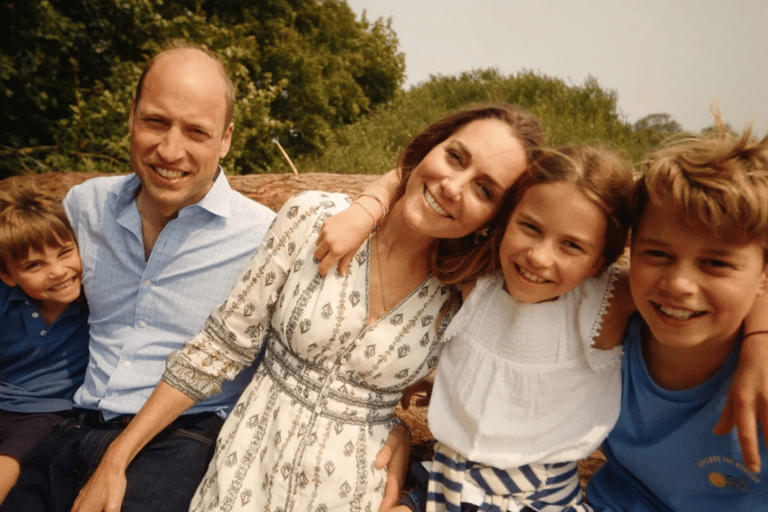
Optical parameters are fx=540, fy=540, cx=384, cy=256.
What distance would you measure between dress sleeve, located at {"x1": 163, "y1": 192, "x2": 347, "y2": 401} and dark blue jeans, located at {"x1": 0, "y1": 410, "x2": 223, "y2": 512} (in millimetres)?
307

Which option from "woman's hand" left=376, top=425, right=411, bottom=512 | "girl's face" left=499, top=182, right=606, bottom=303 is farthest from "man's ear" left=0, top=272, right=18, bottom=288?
"girl's face" left=499, top=182, right=606, bottom=303

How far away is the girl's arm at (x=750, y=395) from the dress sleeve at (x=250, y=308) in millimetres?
1260

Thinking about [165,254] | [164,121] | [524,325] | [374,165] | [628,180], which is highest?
[628,180]

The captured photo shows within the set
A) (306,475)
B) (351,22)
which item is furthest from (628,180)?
(351,22)

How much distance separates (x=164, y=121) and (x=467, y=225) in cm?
129

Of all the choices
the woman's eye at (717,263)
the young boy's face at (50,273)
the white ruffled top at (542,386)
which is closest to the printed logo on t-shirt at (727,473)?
the white ruffled top at (542,386)

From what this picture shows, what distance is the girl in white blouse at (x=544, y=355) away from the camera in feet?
5.27

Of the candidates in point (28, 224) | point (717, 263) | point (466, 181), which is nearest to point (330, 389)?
point (466, 181)

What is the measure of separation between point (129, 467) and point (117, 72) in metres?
6.11

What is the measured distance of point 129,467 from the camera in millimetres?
1970

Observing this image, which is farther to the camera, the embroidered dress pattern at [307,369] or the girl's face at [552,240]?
the embroidered dress pattern at [307,369]

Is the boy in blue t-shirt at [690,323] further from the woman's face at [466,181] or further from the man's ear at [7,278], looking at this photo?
the man's ear at [7,278]

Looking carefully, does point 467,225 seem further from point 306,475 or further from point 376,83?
point 376,83

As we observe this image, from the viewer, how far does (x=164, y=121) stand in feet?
7.02
